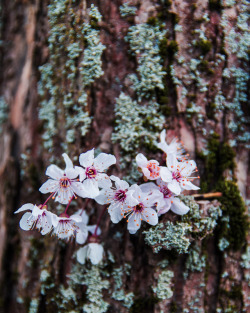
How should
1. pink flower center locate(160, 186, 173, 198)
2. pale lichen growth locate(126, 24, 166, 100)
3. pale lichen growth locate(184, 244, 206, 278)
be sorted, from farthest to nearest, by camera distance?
1. pale lichen growth locate(126, 24, 166, 100)
2. pale lichen growth locate(184, 244, 206, 278)
3. pink flower center locate(160, 186, 173, 198)

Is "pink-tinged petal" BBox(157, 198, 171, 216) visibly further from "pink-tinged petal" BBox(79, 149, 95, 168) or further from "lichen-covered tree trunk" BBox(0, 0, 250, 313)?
"pink-tinged petal" BBox(79, 149, 95, 168)

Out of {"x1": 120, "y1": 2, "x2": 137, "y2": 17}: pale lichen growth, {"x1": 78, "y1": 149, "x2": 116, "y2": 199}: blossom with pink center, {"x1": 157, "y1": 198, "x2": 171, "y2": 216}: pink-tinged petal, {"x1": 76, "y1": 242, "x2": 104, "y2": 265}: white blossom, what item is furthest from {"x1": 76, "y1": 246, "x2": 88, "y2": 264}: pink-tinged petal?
{"x1": 120, "y1": 2, "x2": 137, "y2": 17}: pale lichen growth

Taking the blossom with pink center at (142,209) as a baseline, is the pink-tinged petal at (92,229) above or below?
below

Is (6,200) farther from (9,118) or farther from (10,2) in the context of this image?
(10,2)

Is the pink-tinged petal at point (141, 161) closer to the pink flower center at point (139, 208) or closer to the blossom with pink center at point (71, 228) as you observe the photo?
the pink flower center at point (139, 208)

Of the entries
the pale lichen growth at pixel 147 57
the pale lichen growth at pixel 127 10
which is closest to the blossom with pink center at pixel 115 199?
the pale lichen growth at pixel 147 57

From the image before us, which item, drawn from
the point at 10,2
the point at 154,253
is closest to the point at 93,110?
the point at 154,253
